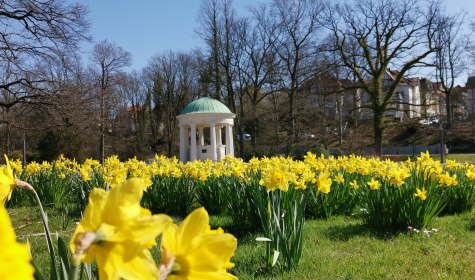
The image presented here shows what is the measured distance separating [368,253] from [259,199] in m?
1.35

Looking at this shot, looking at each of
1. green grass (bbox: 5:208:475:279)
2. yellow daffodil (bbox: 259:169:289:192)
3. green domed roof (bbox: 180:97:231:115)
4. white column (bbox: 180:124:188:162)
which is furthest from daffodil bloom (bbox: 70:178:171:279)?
white column (bbox: 180:124:188:162)

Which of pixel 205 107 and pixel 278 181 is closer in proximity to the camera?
pixel 278 181

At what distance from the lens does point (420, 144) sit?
3941cm

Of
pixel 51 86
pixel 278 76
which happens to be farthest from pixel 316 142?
pixel 51 86

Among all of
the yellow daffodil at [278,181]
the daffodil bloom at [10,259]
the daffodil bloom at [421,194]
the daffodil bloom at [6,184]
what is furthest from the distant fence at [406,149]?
the daffodil bloom at [10,259]

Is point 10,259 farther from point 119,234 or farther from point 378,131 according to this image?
point 378,131

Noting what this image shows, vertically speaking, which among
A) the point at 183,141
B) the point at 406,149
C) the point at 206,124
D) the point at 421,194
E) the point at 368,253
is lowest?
the point at 368,253

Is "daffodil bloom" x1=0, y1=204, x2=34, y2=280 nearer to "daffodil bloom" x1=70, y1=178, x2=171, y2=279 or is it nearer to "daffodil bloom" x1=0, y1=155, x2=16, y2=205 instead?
"daffodil bloom" x1=70, y1=178, x2=171, y2=279

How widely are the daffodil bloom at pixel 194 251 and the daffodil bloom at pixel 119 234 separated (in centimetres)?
7

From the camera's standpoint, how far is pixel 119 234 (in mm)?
610

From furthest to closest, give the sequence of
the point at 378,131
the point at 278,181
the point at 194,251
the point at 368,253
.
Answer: the point at 378,131
the point at 368,253
the point at 278,181
the point at 194,251

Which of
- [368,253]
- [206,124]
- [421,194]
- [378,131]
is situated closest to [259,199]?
[368,253]

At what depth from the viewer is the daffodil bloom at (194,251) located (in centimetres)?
71

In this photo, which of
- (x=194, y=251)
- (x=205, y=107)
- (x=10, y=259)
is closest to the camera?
(x=10, y=259)
